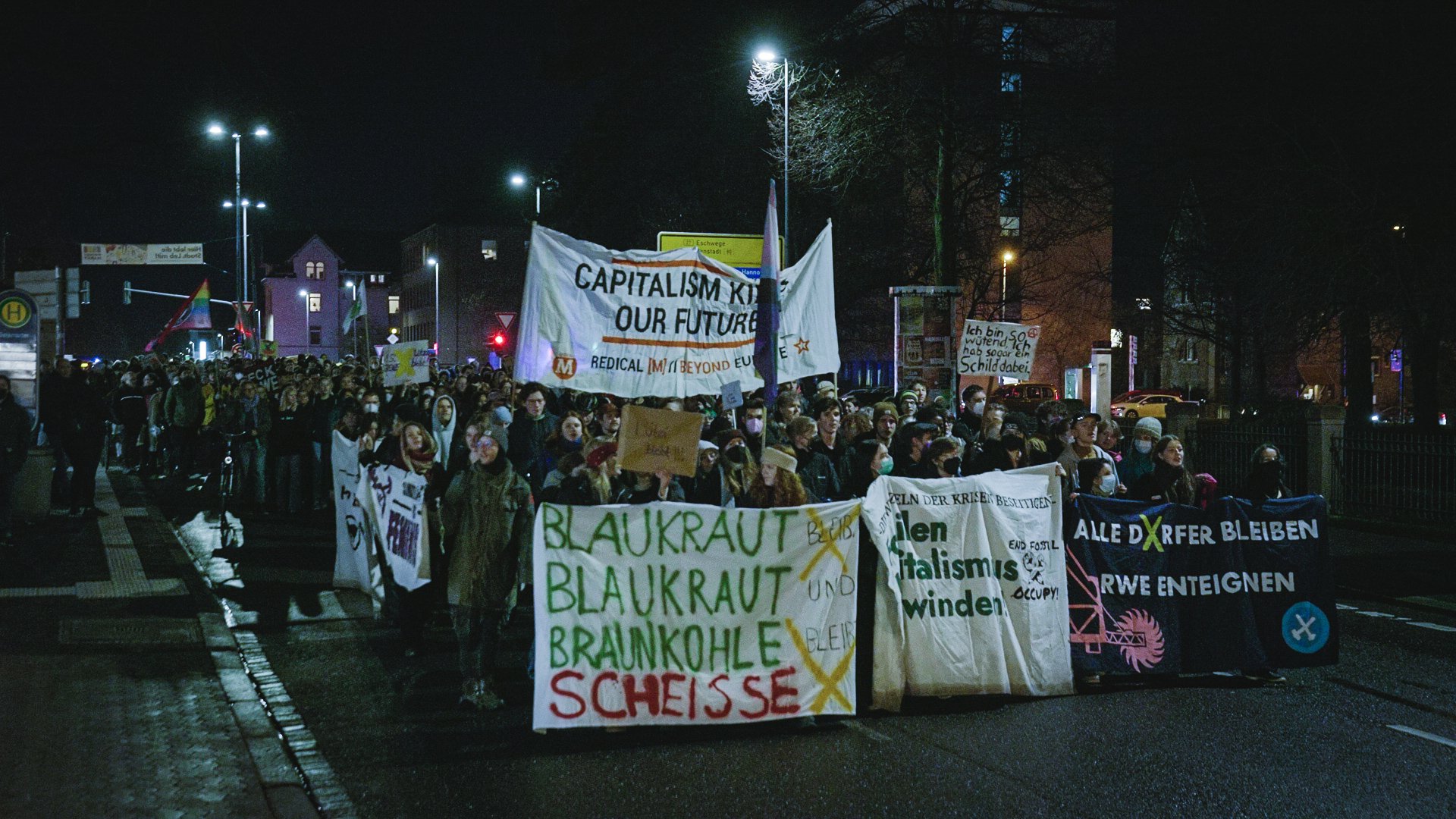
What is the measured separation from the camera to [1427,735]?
680cm

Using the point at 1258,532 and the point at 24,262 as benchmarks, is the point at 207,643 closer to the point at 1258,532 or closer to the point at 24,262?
the point at 1258,532

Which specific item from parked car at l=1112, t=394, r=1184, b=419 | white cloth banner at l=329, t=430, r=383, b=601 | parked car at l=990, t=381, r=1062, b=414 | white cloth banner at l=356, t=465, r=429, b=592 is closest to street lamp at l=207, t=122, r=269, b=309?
white cloth banner at l=329, t=430, r=383, b=601

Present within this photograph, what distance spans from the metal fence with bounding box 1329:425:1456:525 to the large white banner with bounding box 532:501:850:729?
12350mm

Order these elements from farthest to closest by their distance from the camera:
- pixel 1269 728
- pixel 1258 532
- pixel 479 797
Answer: pixel 1258 532 → pixel 1269 728 → pixel 479 797

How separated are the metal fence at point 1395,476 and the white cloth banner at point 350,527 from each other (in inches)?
520

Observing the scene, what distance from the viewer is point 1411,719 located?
7125mm

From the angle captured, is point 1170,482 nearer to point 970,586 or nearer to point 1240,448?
point 970,586

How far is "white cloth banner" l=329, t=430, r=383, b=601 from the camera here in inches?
388

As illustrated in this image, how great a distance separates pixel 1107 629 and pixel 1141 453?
2.92m

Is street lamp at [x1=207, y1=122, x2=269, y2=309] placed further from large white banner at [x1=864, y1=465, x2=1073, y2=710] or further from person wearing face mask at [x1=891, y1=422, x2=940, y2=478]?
large white banner at [x1=864, y1=465, x2=1073, y2=710]

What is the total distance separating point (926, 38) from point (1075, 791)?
18520mm

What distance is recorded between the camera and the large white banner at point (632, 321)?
8.27 m

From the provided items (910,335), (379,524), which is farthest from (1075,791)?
(910,335)

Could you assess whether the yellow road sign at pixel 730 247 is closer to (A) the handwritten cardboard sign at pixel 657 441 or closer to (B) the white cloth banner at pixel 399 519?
(B) the white cloth banner at pixel 399 519
